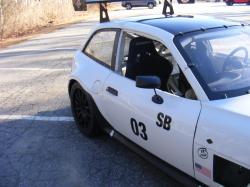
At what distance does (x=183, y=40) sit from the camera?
2.42m

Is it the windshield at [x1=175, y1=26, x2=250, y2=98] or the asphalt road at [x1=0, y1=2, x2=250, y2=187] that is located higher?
the windshield at [x1=175, y1=26, x2=250, y2=98]

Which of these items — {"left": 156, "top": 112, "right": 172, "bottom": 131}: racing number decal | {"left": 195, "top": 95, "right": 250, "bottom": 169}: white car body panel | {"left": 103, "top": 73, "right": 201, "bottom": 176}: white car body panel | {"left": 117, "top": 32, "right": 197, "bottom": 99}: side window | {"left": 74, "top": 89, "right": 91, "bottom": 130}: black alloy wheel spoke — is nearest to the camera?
{"left": 195, "top": 95, "right": 250, "bottom": 169}: white car body panel

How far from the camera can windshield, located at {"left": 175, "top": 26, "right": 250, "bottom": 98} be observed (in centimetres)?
223

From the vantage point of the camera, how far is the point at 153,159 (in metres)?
2.50

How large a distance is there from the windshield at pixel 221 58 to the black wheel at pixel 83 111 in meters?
1.56

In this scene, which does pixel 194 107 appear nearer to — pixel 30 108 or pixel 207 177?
pixel 207 177

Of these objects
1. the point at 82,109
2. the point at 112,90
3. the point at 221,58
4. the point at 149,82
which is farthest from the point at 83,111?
the point at 221,58

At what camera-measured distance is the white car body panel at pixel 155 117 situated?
2.08 meters

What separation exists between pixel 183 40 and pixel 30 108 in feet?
11.8

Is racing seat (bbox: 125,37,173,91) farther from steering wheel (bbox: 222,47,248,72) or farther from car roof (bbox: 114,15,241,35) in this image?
steering wheel (bbox: 222,47,248,72)

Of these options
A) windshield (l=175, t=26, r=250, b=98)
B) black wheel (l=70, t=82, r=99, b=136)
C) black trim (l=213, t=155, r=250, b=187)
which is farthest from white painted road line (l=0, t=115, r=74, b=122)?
black trim (l=213, t=155, r=250, b=187)

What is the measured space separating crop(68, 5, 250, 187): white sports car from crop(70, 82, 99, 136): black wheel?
0.02m

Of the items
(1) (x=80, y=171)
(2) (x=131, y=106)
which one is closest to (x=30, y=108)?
(1) (x=80, y=171)

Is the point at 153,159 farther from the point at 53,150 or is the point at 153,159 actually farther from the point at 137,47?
the point at 53,150
